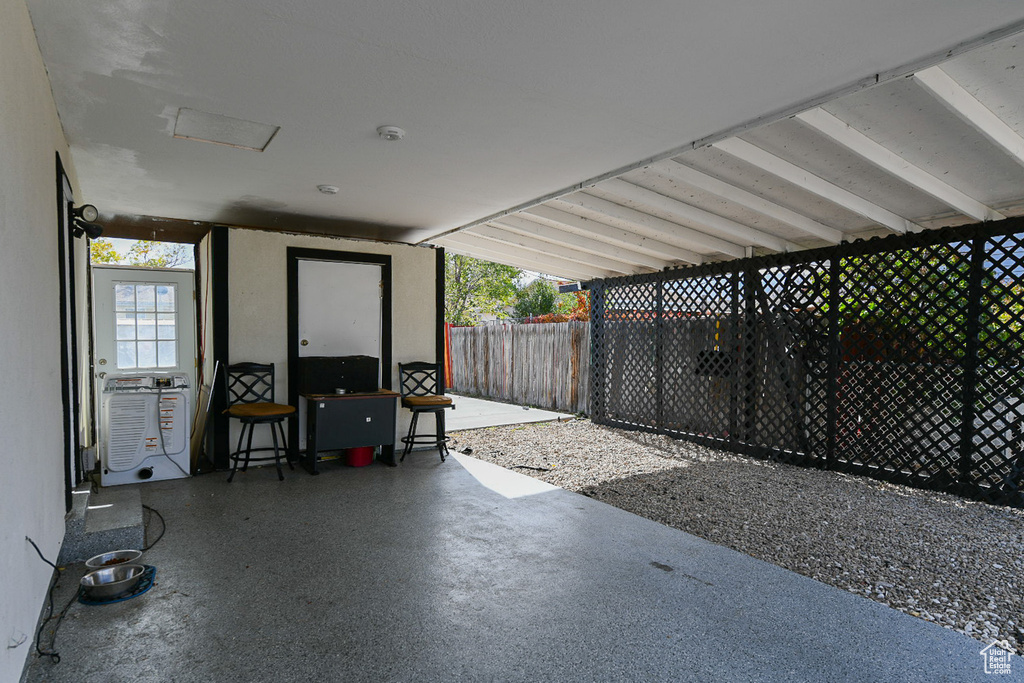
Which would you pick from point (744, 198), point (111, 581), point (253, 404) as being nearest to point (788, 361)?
point (744, 198)

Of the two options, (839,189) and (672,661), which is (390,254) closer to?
(839,189)

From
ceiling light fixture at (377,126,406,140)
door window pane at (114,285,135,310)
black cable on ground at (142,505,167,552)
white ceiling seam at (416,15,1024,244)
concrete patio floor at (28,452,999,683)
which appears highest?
ceiling light fixture at (377,126,406,140)

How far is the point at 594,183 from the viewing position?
4457 mm

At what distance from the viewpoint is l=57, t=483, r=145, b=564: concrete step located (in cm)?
313

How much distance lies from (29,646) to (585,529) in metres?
2.83

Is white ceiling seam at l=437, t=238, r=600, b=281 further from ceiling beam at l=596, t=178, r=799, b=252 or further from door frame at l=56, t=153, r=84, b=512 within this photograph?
door frame at l=56, t=153, r=84, b=512

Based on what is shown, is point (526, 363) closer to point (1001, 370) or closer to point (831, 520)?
point (831, 520)

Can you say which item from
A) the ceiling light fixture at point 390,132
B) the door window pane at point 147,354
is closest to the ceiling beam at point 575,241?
the ceiling light fixture at point 390,132

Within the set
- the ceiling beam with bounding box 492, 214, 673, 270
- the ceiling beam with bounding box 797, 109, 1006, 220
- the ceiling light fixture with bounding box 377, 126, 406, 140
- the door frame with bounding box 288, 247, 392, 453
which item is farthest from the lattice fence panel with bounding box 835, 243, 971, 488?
the door frame with bounding box 288, 247, 392, 453

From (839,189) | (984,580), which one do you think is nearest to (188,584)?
(984,580)

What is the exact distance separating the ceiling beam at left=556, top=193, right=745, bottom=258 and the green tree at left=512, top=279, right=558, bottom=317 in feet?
30.4

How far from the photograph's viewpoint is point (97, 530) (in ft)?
10.6

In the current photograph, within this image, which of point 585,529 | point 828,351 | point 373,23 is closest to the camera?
point 373,23

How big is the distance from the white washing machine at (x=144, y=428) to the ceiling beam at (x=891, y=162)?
5.22 meters
